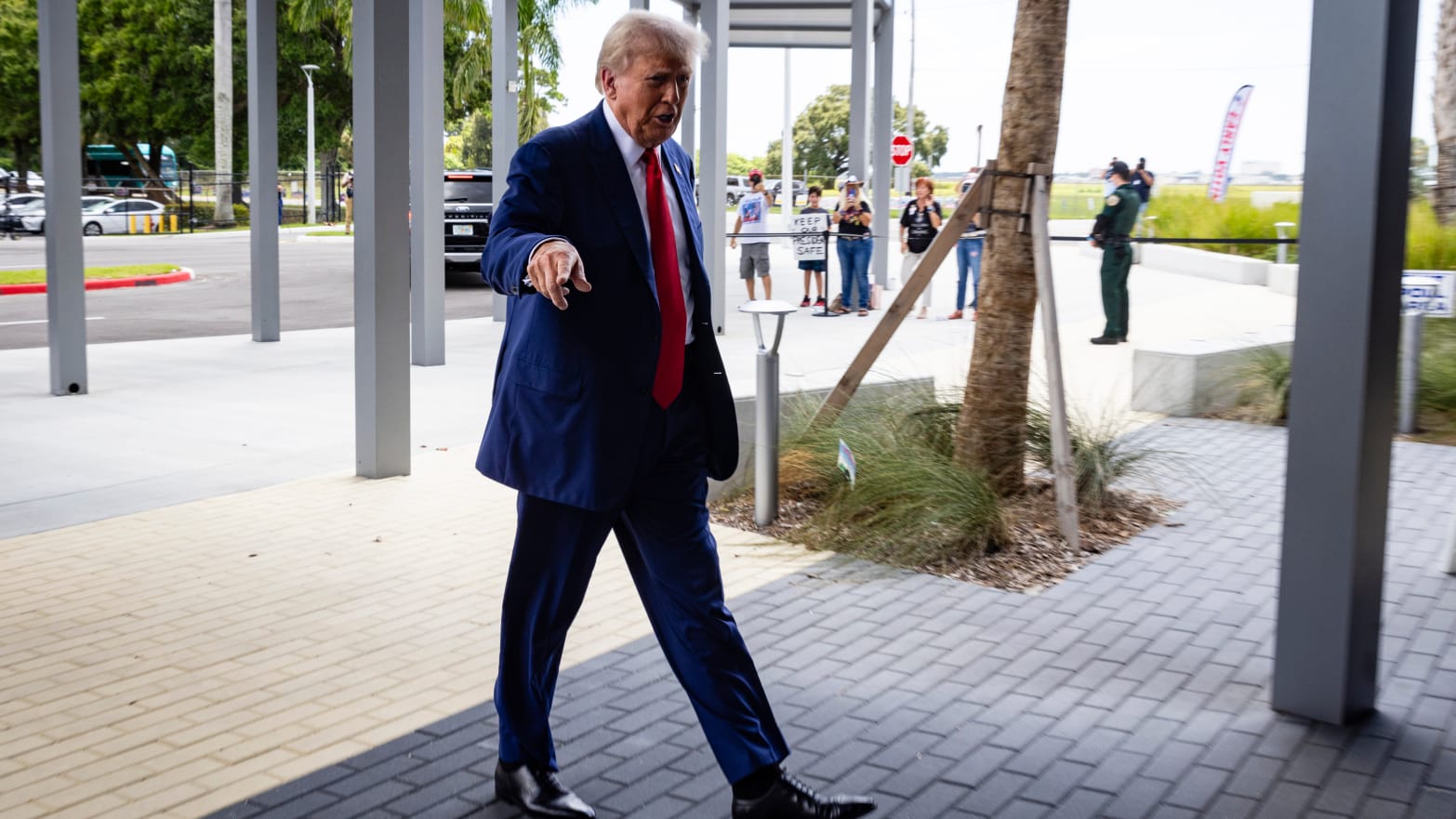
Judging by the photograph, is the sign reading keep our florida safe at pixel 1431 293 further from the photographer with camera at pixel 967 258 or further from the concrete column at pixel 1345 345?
the photographer with camera at pixel 967 258

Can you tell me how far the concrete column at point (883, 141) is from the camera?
2341cm

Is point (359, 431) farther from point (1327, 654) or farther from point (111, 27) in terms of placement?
point (111, 27)

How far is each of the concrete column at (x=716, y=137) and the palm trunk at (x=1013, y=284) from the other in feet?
25.6

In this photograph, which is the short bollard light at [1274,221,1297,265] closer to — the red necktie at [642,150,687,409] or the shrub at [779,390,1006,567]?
the shrub at [779,390,1006,567]

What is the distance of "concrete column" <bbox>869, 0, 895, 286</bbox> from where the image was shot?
23.4 m

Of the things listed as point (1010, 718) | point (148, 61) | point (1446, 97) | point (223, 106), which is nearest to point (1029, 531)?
point (1010, 718)

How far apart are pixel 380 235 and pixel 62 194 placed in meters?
3.92

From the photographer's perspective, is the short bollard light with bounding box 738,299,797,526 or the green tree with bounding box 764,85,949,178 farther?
the green tree with bounding box 764,85,949,178

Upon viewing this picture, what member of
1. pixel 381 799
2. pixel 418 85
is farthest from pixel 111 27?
pixel 381 799

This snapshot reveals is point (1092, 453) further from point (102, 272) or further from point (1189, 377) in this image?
point (102, 272)

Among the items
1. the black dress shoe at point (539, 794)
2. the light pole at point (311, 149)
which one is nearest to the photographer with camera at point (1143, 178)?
the black dress shoe at point (539, 794)

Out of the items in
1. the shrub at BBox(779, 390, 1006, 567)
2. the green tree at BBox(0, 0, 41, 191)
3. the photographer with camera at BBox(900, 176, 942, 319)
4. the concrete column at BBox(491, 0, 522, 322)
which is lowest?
the shrub at BBox(779, 390, 1006, 567)

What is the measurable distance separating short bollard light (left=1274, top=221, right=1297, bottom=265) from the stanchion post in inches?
462

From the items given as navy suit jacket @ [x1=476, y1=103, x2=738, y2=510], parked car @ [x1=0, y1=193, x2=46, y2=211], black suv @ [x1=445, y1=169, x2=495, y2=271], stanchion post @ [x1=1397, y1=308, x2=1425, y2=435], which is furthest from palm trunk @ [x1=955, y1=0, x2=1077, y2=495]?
parked car @ [x1=0, y1=193, x2=46, y2=211]
